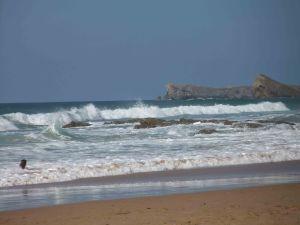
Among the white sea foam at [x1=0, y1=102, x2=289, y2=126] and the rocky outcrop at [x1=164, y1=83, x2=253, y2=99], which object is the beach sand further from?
the rocky outcrop at [x1=164, y1=83, x2=253, y2=99]

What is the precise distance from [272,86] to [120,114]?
50544mm

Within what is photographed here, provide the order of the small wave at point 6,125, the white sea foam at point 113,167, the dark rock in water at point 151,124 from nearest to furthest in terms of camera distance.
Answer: the white sea foam at point 113,167
the dark rock in water at point 151,124
the small wave at point 6,125

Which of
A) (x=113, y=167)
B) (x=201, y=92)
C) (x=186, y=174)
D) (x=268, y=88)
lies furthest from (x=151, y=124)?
(x=201, y=92)

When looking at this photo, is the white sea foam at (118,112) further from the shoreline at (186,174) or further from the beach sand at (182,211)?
the beach sand at (182,211)

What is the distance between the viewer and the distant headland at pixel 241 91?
101 m

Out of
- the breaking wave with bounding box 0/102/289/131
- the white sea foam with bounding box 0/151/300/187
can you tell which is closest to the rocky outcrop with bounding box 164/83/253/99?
the breaking wave with bounding box 0/102/289/131

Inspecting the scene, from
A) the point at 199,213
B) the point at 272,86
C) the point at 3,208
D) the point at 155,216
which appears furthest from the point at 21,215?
the point at 272,86

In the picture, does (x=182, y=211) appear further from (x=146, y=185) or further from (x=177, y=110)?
(x=177, y=110)

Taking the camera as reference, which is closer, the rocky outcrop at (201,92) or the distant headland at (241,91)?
the distant headland at (241,91)

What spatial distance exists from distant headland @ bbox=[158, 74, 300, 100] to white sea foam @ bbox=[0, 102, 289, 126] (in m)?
33.5

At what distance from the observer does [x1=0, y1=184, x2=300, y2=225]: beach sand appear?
7.06m

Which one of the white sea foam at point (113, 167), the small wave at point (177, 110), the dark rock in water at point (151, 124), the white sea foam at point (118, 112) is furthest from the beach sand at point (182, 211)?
the small wave at point (177, 110)

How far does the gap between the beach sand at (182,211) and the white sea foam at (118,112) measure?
34478 mm

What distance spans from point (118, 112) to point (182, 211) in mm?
50226
